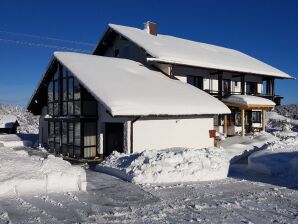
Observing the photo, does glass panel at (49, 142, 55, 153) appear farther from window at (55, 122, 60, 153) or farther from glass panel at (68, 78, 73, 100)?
glass panel at (68, 78, 73, 100)

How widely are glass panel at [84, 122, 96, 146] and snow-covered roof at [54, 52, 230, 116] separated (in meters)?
2.21

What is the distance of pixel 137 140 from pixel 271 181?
6319 millimetres

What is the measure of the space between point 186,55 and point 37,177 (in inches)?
692

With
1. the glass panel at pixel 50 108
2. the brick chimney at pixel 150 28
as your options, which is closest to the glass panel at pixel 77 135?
the glass panel at pixel 50 108

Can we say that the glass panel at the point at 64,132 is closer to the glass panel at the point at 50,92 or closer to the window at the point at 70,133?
the window at the point at 70,133

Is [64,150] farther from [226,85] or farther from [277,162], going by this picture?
[226,85]

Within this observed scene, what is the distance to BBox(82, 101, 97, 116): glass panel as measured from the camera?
720 inches

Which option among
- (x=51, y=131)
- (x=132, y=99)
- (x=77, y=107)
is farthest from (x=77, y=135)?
(x=132, y=99)

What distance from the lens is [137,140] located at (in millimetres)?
16750

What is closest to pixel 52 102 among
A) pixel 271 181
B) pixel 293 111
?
pixel 271 181

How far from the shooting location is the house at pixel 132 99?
665 inches

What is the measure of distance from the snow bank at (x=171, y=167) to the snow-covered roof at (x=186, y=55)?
1092 centimetres

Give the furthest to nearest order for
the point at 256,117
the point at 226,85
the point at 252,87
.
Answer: the point at 252,87 → the point at 256,117 → the point at 226,85

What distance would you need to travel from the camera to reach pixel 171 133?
59.2ft
